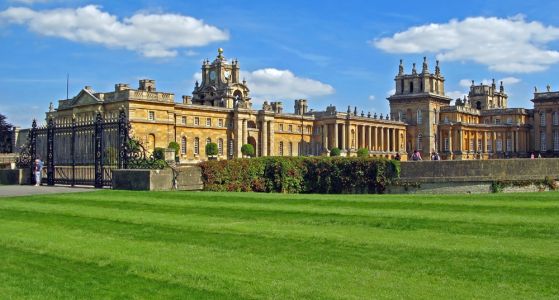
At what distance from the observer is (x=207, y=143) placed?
70.1m

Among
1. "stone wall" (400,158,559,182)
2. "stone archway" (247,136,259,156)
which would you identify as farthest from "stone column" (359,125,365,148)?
"stone wall" (400,158,559,182)

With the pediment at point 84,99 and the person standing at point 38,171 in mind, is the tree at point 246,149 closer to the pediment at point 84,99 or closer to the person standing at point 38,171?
the pediment at point 84,99

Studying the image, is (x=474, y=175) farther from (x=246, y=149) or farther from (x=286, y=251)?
(x=246, y=149)

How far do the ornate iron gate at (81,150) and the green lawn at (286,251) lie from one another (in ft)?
29.1

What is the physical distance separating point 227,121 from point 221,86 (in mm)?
11146

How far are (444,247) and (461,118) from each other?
9488 cm

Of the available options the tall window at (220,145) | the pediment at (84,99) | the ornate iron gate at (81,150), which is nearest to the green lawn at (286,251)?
the ornate iron gate at (81,150)

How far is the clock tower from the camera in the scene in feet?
264

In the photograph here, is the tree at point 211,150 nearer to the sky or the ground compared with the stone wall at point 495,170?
nearer to the sky

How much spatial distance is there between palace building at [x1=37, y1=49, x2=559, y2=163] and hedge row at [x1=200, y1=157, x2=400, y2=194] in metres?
32.4

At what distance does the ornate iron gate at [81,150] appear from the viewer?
23.0m

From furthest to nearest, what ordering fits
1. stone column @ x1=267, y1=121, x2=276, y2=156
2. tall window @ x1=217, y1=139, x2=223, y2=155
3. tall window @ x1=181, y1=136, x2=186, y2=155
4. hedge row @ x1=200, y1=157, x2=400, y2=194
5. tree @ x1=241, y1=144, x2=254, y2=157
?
stone column @ x1=267, y1=121, x2=276, y2=156 → tall window @ x1=217, y1=139, x2=223, y2=155 → tall window @ x1=181, y1=136, x2=186, y2=155 → tree @ x1=241, y1=144, x2=254, y2=157 → hedge row @ x1=200, y1=157, x2=400, y2=194

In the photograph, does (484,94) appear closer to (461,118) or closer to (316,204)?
(461,118)

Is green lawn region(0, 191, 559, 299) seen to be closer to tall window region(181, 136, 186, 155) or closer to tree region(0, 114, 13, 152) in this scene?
tall window region(181, 136, 186, 155)
